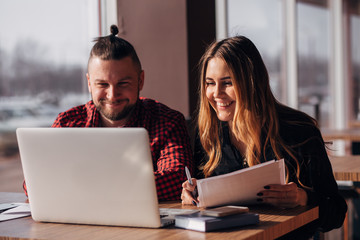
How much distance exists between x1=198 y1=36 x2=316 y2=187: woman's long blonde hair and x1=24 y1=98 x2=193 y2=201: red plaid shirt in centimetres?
14

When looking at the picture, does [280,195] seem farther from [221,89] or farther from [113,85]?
A: [113,85]

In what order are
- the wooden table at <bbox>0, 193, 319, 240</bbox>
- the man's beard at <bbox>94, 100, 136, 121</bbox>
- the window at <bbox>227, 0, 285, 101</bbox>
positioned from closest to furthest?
1. the wooden table at <bbox>0, 193, 319, 240</bbox>
2. the man's beard at <bbox>94, 100, 136, 121</bbox>
3. the window at <bbox>227, 0, 285, 101</bbox>

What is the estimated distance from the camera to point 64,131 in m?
1.25

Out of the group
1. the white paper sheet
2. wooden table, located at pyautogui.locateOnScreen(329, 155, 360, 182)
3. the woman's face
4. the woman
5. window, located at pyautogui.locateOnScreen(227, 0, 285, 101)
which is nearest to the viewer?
the white paper sheet

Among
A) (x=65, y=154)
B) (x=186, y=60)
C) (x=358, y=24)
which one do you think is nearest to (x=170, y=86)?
(x=186, y=60)

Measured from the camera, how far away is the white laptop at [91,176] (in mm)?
1186

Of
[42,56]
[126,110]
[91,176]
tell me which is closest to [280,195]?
[91,176]

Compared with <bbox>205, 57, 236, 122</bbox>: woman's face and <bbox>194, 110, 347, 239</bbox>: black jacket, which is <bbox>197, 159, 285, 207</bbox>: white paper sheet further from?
<bbox>205, 57, 236, 122</bbox>: woman's face

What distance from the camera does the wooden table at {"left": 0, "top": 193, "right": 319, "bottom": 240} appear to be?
3.80ft

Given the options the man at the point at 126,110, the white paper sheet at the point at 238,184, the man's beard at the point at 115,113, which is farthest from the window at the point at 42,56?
the white paper sheet at the point at 238,184

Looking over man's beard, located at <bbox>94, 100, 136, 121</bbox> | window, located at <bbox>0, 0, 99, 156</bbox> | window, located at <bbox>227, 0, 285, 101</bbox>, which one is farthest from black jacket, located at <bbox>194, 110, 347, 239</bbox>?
window, located at <bbox>227, 0, 285, 101</bbox>

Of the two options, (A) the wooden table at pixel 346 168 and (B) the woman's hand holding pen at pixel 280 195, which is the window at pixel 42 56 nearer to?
(A) the wooden table at pixel 346 168

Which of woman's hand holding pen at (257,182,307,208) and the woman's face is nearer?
woman's hand holding pen at (257,182,307,208)

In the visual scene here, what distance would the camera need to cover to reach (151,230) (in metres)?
1.21
